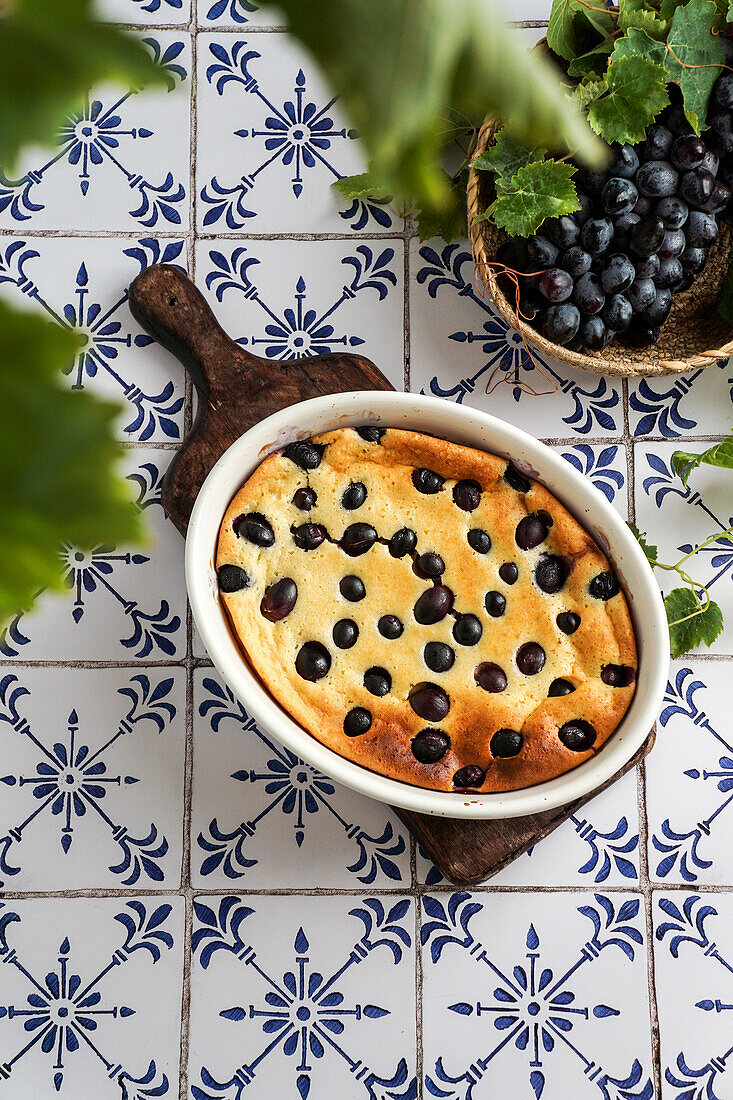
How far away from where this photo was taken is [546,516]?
1028mm

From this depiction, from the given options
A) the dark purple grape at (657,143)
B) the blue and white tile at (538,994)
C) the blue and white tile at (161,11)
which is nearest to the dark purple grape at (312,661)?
the blue and white tile at (538,994)

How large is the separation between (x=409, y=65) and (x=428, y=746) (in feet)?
3.12

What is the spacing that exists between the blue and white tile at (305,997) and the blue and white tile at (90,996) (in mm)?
38

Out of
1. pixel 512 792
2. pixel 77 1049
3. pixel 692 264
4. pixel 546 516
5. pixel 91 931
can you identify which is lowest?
pixel 77 1049

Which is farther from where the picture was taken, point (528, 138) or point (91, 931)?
point (91, 931)

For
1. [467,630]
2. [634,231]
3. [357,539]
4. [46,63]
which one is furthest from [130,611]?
[46,63]

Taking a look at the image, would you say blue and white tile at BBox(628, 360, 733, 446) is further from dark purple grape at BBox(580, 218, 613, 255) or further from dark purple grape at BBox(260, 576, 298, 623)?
dark purple grape at BBox(260, 576, 298, 623)

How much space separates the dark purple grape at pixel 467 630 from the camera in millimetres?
1025

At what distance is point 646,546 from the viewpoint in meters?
1.15

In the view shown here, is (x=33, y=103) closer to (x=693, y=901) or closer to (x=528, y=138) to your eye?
(x=528, y=138)

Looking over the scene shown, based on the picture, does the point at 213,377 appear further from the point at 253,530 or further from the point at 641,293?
the point at 641,293

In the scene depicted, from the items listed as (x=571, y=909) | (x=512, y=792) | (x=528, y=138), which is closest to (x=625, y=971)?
(x=571, y=909)

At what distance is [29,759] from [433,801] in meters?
0.50

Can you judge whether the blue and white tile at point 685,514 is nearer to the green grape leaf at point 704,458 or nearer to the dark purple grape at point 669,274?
the green grape leaf at point 704,458
